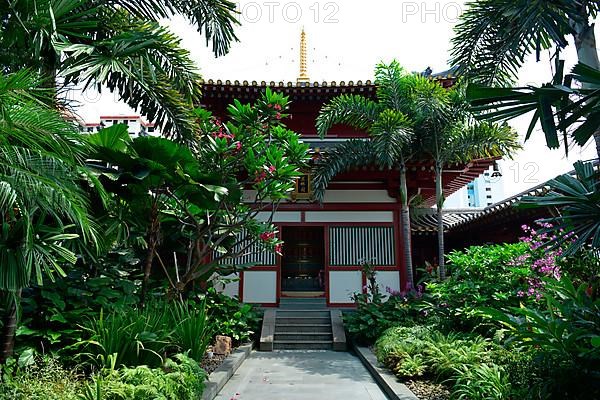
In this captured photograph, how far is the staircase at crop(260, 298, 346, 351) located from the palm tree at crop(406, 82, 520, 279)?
2.50 meters

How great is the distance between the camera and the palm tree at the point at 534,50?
2.72 meters

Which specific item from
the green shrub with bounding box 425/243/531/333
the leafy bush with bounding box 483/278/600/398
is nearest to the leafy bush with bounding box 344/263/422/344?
the green shrub with bounding box 425/243/531/333

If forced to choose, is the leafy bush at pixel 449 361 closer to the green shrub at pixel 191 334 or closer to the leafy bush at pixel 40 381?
the green shrub at pixel 191 334

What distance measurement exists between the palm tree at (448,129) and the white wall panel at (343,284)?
228 cm

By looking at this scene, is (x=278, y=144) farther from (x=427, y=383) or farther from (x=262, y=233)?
(x=427, y=383)

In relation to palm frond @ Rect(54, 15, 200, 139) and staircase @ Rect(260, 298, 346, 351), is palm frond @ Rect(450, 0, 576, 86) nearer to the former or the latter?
palm frond @ Rect(54, 15, 200, 139)

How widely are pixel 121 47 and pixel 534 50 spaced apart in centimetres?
483

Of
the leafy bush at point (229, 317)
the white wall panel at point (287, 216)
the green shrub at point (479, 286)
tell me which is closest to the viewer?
the green shrub at point (479, 286)

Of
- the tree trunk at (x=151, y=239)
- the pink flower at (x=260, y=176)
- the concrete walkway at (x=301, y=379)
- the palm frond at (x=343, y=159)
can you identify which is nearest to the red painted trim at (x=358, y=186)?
the palm frond at (x=343, y=159)

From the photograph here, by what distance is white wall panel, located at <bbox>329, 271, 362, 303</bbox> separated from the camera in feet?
32.9

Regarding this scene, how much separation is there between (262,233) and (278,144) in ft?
4.70

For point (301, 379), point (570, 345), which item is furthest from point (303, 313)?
point (570, 345)

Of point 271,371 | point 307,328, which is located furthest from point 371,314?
point 271,371

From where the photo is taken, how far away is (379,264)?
10.1 metres
